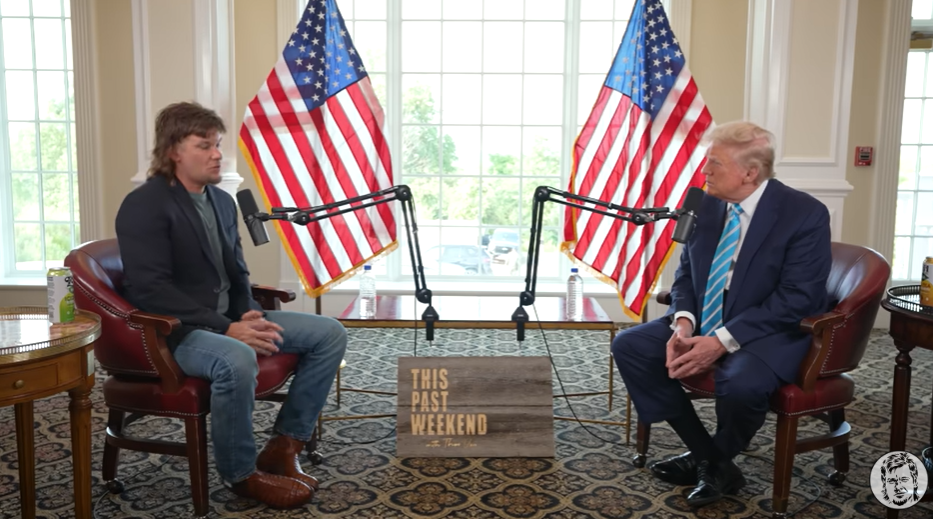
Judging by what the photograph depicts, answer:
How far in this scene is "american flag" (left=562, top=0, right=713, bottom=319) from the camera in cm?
412

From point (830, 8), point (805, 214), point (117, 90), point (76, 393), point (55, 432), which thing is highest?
point (830, 8)

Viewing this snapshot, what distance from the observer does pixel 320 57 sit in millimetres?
4398

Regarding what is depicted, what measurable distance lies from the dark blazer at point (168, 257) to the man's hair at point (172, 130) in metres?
0.05

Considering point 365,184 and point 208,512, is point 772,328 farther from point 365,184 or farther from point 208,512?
point 365,184

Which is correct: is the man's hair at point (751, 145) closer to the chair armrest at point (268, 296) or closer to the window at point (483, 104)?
the chair armrest at point (268, 296)

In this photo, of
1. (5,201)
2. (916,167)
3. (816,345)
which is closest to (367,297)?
(816,345)

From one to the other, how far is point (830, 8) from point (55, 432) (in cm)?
449

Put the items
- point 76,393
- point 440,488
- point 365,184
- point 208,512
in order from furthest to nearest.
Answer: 1. point 365,184
2. point 440,488
3. point 208,512
4. point 76,393

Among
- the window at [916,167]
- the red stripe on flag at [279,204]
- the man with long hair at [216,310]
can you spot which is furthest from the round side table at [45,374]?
the window at [916,167]

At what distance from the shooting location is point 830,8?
4.69 m

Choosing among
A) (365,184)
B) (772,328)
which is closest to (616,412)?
(772,328)

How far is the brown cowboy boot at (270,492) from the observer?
8.91ft

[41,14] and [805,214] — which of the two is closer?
[805,214]

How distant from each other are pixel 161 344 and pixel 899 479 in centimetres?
242
